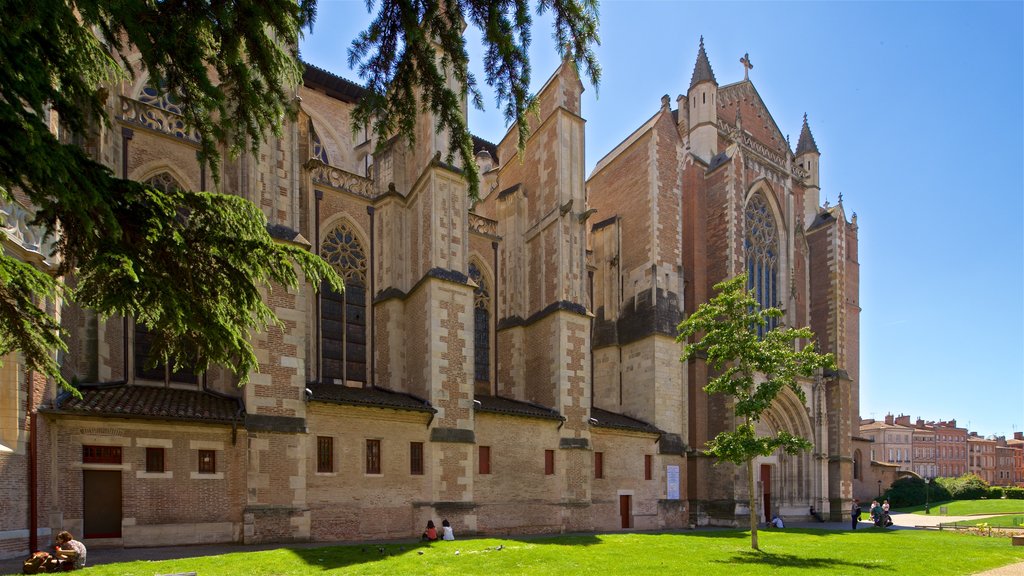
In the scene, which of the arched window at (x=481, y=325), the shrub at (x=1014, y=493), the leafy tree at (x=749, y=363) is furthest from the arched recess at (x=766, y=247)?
the shrub at (x=1014, y=493)

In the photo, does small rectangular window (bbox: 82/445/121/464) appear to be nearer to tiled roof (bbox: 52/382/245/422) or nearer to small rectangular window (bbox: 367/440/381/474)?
tiled roof (bbox: 52/382/245/422)

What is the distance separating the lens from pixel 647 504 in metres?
26.3

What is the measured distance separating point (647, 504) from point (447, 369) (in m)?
10.5

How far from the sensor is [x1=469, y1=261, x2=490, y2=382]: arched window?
25422 mm

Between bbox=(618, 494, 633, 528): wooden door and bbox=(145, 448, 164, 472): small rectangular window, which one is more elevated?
bbox=(145, 448, 164, 472): small rectangular window

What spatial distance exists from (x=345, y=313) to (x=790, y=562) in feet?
44.7

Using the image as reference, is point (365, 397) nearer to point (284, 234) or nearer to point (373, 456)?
point (373, 456)

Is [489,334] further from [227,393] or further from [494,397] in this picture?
[227,393]

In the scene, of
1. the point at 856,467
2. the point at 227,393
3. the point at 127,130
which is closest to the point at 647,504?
the point at 227,393

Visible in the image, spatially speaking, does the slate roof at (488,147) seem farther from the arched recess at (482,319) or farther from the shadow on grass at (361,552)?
the shadow on grass at (361,552)

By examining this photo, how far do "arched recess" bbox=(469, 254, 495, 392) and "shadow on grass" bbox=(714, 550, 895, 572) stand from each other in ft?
35.2

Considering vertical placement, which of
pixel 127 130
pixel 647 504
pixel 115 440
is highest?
pixel 127 130

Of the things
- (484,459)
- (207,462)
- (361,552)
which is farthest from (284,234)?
(484,459)

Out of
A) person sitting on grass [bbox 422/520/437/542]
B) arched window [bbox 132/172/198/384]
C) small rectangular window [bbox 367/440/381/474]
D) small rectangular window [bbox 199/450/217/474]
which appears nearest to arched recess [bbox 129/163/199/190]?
arched window [bbox 132/172/198/384]
